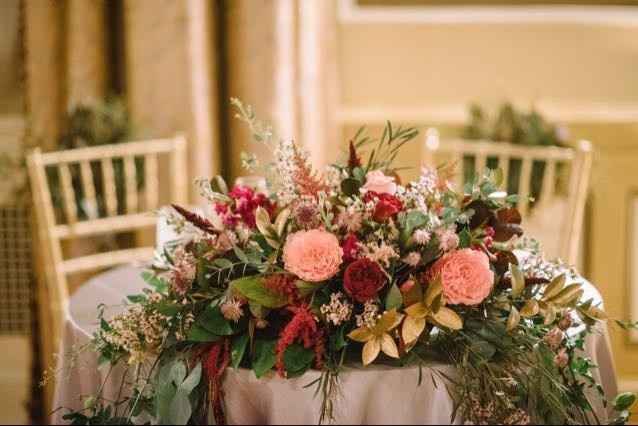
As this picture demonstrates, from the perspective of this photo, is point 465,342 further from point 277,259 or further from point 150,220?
point 150,220

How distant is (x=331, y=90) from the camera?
3.24m

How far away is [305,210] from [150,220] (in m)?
1.68

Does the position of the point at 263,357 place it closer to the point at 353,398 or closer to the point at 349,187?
the point at 353,398

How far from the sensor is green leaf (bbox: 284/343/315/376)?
135 cm

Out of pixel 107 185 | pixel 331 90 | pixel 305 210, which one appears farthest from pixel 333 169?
pixel 331 90

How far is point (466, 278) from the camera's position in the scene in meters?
1.32

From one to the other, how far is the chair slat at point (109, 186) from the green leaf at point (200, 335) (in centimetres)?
152

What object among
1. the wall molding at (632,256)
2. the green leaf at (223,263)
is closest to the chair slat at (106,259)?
the green leaf at (223,263)

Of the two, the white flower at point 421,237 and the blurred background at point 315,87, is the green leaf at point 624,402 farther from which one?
the blurred background at point 315,87

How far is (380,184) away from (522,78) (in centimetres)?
214

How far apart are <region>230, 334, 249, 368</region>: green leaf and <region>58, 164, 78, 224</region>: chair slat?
1517 mm

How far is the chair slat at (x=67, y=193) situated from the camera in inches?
109

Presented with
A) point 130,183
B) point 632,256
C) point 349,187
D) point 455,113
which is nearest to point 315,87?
point 455,113

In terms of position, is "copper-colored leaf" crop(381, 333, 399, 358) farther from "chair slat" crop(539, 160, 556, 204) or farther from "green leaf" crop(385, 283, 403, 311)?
"chair slat" crop(539, 160, 556, 204)
